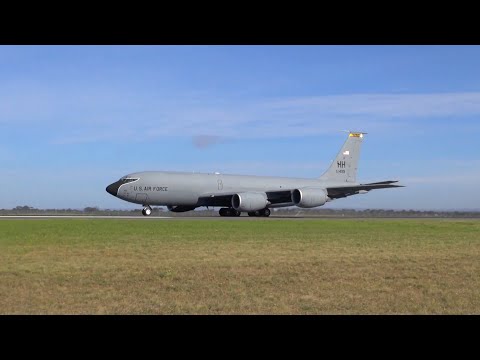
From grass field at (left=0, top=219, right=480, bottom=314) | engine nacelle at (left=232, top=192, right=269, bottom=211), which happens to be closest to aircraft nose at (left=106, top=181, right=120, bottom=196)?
engine nacelle at (left=232, top=192, right=269, bottom=211)

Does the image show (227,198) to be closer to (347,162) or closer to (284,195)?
(284,195)

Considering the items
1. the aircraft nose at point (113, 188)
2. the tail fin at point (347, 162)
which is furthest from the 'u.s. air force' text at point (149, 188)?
the tail fin at point (347, 162)

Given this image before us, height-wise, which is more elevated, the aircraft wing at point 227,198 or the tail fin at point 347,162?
the tail fin at point 347,162

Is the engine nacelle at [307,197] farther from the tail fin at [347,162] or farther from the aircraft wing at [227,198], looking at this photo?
the tail fin at [347,162]

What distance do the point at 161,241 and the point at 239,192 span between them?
94.5ft

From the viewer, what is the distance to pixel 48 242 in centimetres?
2305

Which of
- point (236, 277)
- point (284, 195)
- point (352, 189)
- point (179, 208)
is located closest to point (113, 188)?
point (179, 208)

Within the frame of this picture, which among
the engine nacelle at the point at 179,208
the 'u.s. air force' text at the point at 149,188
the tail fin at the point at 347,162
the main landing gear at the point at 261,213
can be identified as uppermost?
the tail fin at the point at 347,162

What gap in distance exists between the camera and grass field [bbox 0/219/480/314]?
38.2 feet

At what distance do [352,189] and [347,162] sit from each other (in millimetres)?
6363

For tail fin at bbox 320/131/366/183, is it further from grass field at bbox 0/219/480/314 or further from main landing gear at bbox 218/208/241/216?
grass field at bbox 0/219/480/314

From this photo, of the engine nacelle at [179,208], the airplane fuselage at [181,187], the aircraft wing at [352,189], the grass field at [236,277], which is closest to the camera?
the grass field at [236,277]

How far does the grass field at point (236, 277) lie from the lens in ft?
38.2
